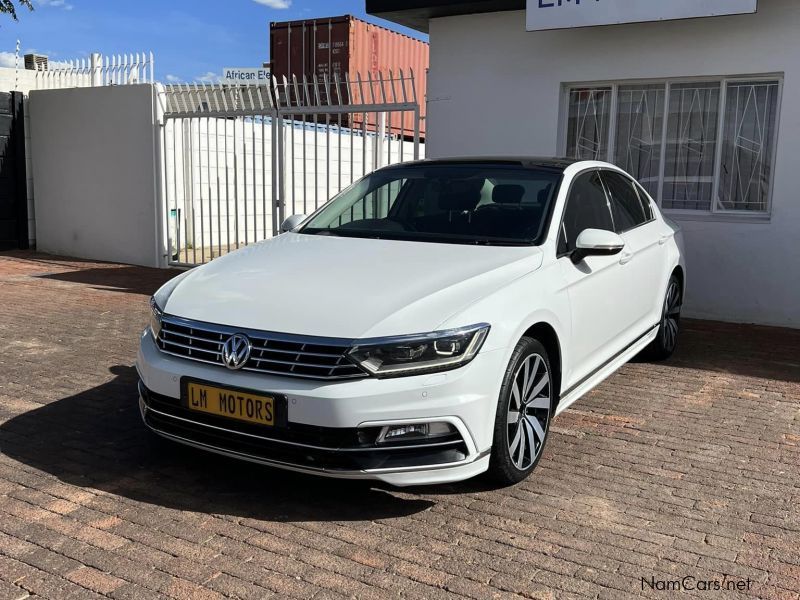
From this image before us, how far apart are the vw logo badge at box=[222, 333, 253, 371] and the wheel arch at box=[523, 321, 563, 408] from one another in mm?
1389

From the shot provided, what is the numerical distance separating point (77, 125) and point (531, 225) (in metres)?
10.6

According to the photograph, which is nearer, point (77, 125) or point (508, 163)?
point (508, 163)

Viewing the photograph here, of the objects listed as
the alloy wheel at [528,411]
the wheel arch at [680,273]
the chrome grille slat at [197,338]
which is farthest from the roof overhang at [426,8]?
the chrome grille slat at [197,338]

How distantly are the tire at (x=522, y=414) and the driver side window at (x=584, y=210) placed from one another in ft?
2.60

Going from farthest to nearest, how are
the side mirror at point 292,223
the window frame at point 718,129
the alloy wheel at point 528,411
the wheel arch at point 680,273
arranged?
the window frame at point 718,129
the wheel arch at point 680,273
the side mirror at point 292,223
the alloy wheel at point 528,411

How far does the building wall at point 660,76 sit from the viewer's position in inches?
308

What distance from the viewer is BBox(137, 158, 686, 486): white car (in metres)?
3.30

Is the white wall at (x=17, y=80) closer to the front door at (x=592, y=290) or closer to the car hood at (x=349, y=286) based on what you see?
the car hood at (x=349, y=286)

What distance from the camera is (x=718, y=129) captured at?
8211 mm

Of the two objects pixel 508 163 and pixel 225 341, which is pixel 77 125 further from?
pixel 225 341

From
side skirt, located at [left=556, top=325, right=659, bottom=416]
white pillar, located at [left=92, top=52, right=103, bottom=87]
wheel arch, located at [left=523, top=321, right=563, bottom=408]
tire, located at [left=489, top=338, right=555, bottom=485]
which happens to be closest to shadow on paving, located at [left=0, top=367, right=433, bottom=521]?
tire, located at [left=489, top=338, right=555, bottom=485]

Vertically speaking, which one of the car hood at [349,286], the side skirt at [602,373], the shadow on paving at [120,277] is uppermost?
the car hood at [349,286]

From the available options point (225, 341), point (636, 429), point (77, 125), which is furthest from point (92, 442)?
point (77, 125)

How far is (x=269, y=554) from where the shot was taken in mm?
3205
